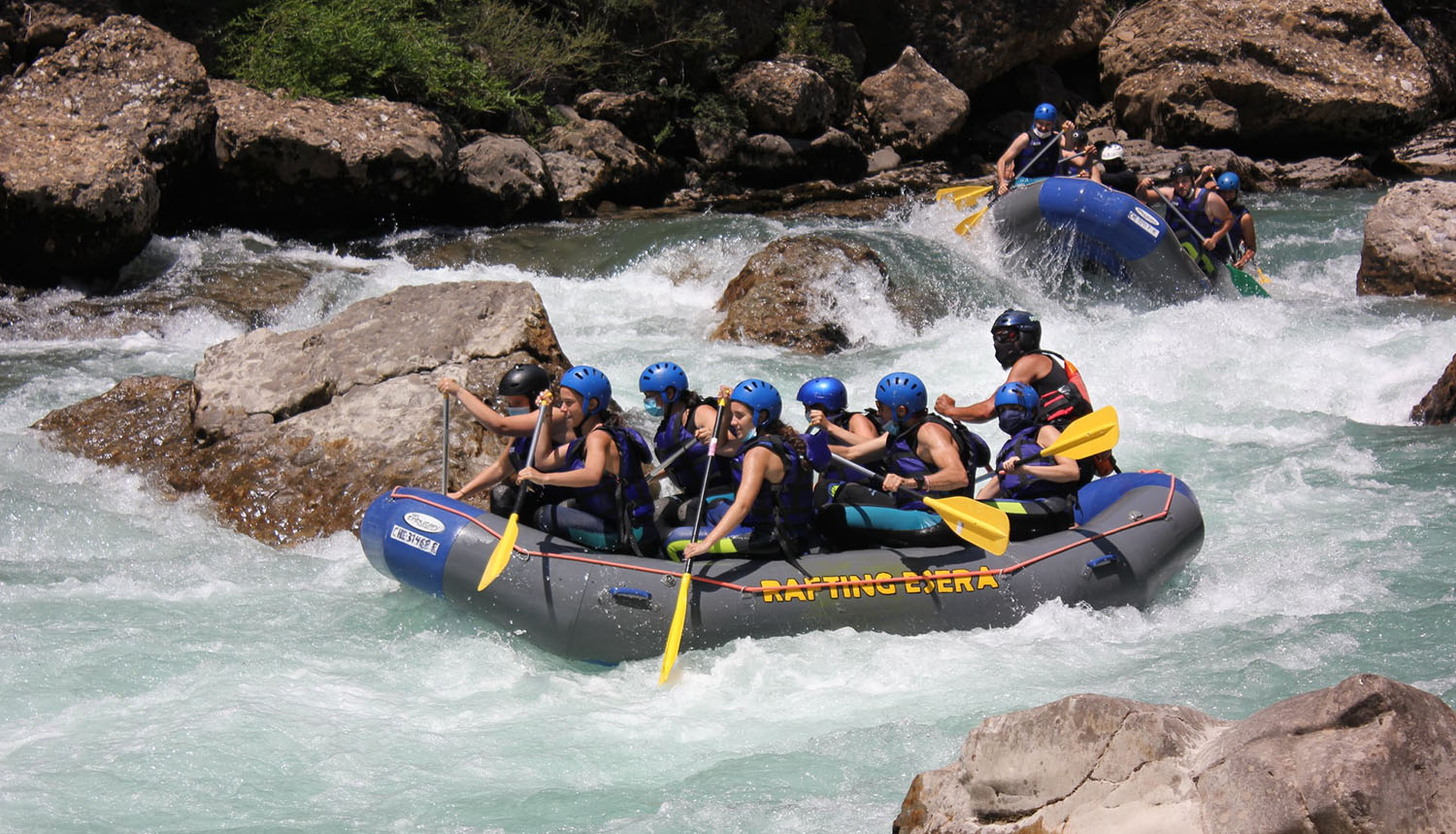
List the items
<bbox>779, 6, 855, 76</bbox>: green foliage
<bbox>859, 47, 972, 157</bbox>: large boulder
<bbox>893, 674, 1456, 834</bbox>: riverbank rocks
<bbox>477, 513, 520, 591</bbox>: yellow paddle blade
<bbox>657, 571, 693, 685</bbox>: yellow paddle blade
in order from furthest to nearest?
<bbox>779, 6, 855, 76</bbox>: green foliage < <bbox>859, 47, 972, 157</bbox>: large boulder < <bbox>477, 513, 520, 591</bbox>: yellow paddle blade < <bbox>657, 571, 693, 685</bbox>: yellow paddle blade < <bbox>893, 674, 1456, 834</bbox>: riverbank rocks

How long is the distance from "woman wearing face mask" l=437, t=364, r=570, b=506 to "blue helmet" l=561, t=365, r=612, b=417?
18 centimetres

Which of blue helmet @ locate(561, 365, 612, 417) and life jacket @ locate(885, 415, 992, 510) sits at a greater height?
blue helmet @ locate(561, 365, 612, 417)

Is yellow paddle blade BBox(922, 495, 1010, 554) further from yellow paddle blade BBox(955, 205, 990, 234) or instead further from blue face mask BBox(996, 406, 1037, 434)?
yellow paddle blade BBox(955, 205, 990, 234)

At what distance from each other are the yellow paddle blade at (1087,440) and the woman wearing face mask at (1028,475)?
1.8 inches

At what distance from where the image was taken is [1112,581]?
5629 millimetres

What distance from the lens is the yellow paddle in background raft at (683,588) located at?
5.07m

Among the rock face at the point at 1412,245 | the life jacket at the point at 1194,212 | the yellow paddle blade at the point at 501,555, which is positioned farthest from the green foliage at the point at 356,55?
the yellow paddle blade at the point at 501,555

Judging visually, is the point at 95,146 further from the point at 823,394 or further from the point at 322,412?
the point at 823,394

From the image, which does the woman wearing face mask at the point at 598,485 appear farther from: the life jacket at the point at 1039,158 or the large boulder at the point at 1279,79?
the large boulder at the point at 1279,79

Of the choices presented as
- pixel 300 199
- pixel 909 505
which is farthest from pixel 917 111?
pixel 909 505

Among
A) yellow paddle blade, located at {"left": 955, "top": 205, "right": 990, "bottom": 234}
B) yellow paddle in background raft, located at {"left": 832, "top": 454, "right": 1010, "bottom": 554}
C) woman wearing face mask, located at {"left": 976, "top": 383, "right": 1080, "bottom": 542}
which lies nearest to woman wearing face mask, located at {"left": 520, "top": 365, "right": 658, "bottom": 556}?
yellow paddle in background raft, located at {"left": 832, "top": 454, "right": 1010, "bottom": 554}

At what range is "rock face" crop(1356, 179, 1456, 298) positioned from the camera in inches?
452

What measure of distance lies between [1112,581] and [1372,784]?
3.21 metres

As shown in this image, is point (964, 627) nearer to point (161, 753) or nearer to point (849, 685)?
point (849, 685)
